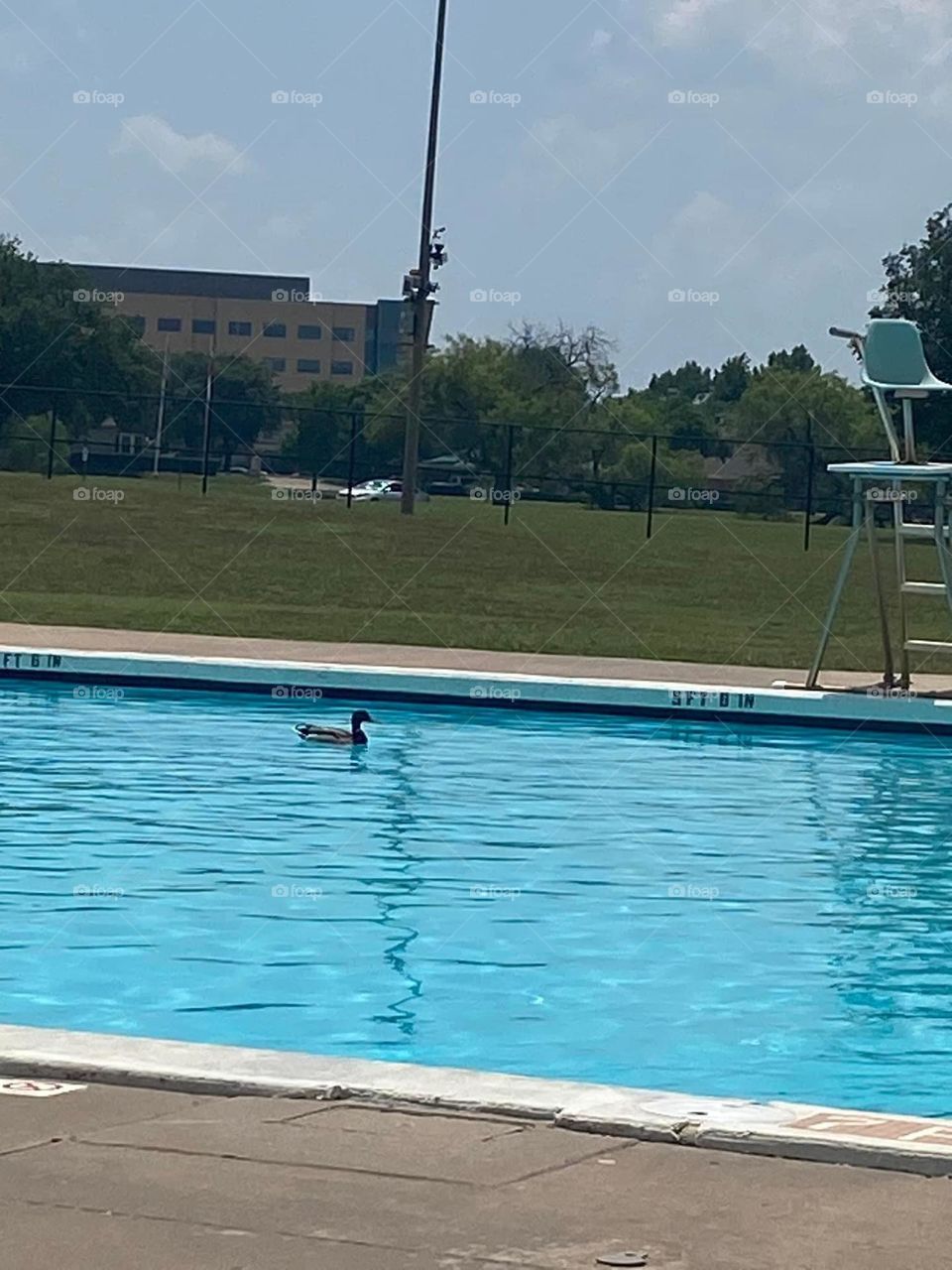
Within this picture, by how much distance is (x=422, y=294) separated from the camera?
35.6 meters

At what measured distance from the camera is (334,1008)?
8672mm

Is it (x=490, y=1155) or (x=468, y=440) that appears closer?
(x=490, y=1155)

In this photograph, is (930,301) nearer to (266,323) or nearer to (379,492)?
(379,492)

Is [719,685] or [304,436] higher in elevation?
[304,436]

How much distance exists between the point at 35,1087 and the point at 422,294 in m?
30.4

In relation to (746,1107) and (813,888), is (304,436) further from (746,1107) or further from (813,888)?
(746,1107)

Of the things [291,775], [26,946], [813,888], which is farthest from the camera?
[291,775]

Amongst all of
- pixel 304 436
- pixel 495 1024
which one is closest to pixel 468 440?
pixel 304 436

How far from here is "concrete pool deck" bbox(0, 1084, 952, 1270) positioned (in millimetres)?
4594

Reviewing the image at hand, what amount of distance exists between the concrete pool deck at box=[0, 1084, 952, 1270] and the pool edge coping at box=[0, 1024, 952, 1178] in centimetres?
8

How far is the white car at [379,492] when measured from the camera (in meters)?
38.6

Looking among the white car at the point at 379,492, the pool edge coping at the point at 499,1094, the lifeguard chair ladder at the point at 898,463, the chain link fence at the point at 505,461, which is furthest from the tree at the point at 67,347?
the pool edge coping at the point at 499,1094

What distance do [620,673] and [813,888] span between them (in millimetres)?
7774

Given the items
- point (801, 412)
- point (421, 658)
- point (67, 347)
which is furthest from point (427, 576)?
point (67, 347)
